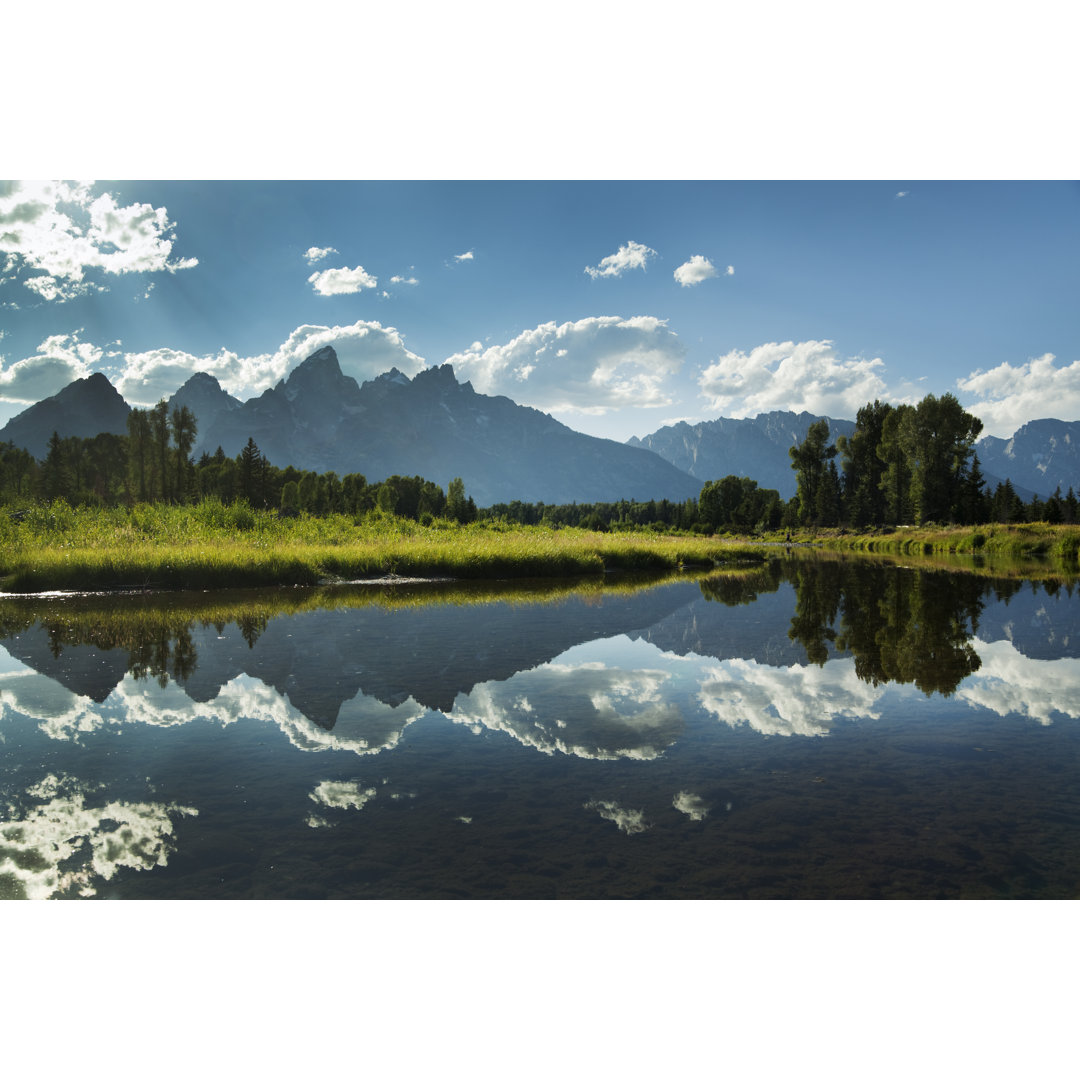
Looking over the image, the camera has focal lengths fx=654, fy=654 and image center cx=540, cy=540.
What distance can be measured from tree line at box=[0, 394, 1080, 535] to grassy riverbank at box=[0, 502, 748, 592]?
17.1 m

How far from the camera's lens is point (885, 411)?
287ft

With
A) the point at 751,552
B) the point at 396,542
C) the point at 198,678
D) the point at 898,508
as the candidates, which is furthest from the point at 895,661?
the point at 898,508

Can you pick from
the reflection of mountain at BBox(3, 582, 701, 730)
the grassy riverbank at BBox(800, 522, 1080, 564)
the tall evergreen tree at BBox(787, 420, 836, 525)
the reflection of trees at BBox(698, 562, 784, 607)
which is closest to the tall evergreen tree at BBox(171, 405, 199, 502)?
the reflection of trees at BBox(698, 562, 784, 607)

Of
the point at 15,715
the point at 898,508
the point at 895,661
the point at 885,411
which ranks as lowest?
the point at 15,715

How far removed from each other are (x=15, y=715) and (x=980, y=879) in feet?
36.8

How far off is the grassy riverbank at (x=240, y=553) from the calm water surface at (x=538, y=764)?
11014 mm

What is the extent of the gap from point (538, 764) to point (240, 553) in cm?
2386

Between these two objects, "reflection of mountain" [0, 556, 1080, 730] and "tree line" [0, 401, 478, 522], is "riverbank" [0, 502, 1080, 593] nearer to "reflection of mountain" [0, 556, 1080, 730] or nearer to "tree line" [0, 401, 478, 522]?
"reflection of mountain" [0, 556, 1080, 730]

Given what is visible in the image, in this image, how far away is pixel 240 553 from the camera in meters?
27.3

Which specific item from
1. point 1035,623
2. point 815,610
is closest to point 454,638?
point 815,610

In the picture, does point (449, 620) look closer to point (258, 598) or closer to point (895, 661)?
point (258, 598)

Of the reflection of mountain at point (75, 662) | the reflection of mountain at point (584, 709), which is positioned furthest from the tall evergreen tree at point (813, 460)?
the reflection of mountain at point (75, 662)

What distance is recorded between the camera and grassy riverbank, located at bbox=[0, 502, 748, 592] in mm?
25328
